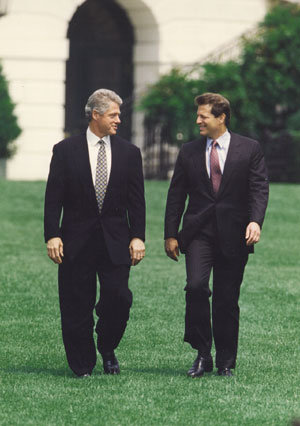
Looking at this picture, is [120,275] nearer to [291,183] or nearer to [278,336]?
[278,336]

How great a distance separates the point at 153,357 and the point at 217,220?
4.58 ft

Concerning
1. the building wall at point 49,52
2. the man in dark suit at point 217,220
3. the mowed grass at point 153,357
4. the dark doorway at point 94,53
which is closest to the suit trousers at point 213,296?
the man in dark suit at point 217,220

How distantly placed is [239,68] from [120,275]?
16.1m

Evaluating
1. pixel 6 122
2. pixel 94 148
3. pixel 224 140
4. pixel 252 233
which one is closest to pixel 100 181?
pixel 94 148

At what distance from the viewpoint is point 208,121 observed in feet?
24.3

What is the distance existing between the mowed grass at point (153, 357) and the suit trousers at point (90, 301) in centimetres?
20

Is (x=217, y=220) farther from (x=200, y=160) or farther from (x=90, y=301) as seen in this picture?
(x=90, y=301)

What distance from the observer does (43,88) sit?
23.1m

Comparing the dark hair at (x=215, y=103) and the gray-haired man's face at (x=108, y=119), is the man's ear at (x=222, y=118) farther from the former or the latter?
the gray-haired man's face at (x=108, y=119)

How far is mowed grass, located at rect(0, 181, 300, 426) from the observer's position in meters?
6.49

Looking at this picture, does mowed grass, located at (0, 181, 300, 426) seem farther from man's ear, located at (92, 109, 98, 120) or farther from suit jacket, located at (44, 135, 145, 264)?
man's ear, located at (92, 109, 98, 120)

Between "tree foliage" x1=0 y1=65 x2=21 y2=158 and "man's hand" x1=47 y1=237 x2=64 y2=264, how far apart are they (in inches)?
590

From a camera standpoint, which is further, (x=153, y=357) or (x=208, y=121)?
(x=153, y=357)

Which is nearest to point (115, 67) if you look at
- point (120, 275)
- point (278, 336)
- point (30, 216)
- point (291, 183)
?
point (291, 183)
